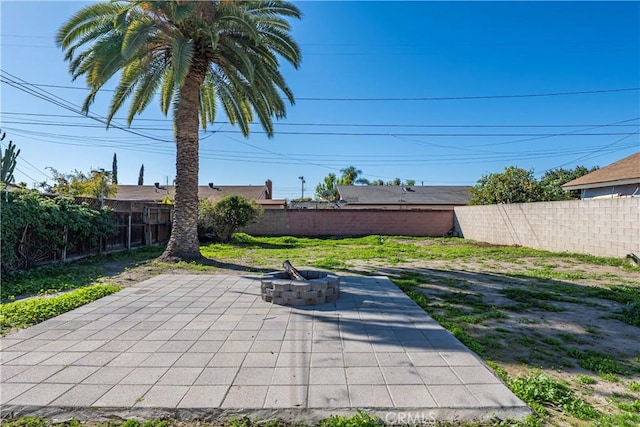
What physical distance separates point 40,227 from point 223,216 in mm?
7752

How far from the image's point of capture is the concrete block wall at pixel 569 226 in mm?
9414

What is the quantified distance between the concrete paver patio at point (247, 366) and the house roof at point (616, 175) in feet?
46.5

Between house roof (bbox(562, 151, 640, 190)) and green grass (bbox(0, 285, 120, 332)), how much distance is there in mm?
17961

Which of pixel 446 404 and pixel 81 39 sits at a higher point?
pixel 81 39

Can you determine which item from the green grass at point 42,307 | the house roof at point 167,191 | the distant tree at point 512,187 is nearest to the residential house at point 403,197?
the house roof at point 167,191

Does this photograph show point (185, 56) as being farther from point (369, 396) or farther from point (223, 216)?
point (223, 216)

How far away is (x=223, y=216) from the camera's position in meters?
15.0

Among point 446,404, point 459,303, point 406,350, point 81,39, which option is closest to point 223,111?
point 81,39

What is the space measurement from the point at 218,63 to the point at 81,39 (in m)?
3.33

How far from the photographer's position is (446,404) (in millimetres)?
2402

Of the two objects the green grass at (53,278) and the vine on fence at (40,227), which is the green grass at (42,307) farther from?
the vine on fence at (40,227)

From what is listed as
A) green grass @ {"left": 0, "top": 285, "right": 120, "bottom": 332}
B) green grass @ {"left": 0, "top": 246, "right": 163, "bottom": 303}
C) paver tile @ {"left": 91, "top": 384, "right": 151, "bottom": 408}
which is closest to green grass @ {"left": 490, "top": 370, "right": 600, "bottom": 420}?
paver tile @ {"left": 91, "top": 384, "right": 151, "bottom": 408}

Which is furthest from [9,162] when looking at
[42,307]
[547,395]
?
[547,395]

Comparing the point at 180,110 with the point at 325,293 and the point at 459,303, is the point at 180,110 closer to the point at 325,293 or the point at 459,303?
the point at 325,293
